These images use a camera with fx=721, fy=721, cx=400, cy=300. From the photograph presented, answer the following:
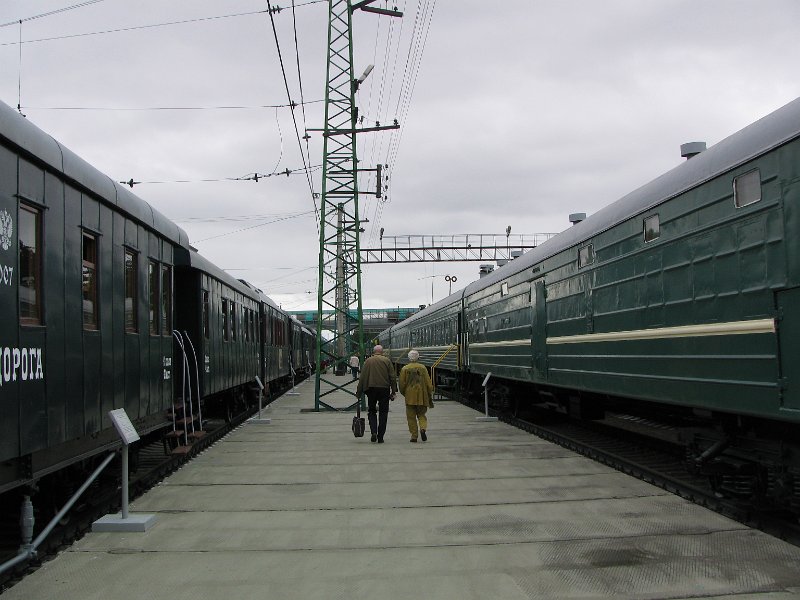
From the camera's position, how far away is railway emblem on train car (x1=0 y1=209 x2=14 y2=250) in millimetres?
4398

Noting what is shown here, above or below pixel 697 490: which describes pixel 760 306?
above

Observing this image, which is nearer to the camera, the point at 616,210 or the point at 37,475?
the point at 37,475

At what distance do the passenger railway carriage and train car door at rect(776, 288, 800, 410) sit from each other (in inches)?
199

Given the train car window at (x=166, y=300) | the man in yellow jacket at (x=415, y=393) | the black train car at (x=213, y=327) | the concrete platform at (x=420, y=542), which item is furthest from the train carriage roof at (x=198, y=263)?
the man in yellow jacket at (x=415, y=393)

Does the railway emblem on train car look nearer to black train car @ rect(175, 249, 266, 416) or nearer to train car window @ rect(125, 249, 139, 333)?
train car window @ rect(125, 249, 139, 333)

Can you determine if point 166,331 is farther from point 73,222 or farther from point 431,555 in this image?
point 431,555

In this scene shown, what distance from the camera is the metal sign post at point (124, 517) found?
5.81 metres

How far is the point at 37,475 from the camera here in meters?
4.94

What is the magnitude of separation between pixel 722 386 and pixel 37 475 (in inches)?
203

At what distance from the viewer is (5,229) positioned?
4.45m

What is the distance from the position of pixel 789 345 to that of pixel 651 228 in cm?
258

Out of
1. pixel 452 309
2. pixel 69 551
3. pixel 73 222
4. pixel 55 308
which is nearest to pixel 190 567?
pixel 69 551

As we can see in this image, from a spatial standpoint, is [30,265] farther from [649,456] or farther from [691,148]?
[649,456]

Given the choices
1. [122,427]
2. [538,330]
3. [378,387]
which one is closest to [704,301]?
[122,427]
